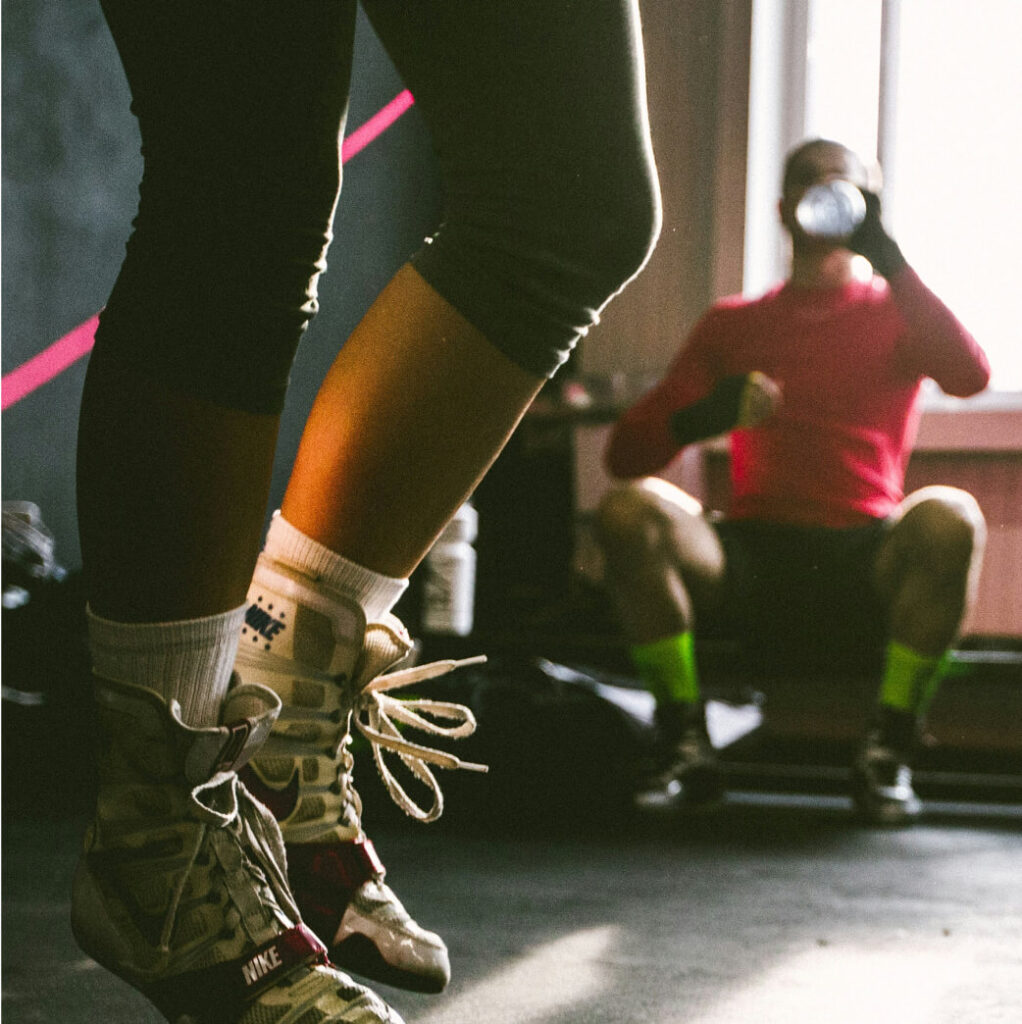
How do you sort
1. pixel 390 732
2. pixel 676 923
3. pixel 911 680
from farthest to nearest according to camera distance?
1. pixel 911 680
2. pixel 676 923
3. pixel 390 732

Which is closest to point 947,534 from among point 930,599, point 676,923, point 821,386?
point 930,599

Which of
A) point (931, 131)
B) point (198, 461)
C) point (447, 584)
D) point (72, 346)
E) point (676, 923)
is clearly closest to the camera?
point (198, 461)

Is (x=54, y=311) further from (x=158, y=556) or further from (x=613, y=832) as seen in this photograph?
(x=613, y=832)

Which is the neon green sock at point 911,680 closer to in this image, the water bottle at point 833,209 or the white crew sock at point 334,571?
the water bottle at point 833,209

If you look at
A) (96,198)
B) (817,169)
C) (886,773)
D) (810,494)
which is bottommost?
(886,773)

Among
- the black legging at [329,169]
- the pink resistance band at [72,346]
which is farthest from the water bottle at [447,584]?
the black legging at [329,169]

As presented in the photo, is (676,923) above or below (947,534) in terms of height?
below

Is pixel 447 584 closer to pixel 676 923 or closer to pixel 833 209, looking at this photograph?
pixel 833 209

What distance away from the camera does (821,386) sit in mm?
1864

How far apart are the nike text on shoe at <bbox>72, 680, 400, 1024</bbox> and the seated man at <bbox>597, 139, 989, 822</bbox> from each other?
1.15m

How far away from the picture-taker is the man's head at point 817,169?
1.78 m

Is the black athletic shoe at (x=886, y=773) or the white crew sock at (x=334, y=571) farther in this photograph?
the black athletic shoe at (x=886, y=773)

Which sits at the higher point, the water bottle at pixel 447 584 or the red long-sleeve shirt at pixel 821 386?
the red long-sleeve shirt at pixel 821 386

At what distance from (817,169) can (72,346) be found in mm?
1367
